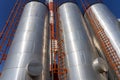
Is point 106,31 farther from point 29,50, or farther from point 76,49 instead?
point 29,50

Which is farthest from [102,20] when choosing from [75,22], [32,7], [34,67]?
[34,67]

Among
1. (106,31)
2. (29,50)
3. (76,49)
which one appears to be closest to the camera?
(29,50)

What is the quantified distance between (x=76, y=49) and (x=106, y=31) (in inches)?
97.4

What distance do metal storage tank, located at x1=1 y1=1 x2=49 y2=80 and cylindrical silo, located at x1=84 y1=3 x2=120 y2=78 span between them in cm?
A: 271

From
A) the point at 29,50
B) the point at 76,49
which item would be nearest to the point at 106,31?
the point at 76,49

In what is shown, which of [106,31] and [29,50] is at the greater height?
[106,31]

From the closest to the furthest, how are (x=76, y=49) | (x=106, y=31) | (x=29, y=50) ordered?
1. (x=29, y=50)
2. (x=76, y=49)
3. (x=106, y=31)

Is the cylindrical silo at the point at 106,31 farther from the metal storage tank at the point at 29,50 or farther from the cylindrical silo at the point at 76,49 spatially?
the metal storage tank at the point at 29,50

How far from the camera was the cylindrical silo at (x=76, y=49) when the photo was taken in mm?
5690

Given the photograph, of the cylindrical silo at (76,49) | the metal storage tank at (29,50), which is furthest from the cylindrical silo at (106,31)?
the metal storage tank at (29,50)

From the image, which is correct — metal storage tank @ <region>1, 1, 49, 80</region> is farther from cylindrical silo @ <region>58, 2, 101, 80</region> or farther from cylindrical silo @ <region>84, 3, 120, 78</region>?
cylindrical silo @ <region>84, 3, 120, 78</region>

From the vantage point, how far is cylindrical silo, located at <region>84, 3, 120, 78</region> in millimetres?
7219

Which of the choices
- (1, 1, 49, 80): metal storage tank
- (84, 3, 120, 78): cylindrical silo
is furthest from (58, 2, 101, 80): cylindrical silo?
(84, 3, 120, 78): cylindrical silo

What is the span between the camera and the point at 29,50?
19.8 feet
